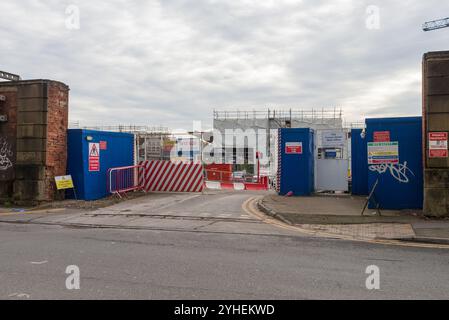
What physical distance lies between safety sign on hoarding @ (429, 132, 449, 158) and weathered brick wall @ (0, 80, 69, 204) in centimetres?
1179

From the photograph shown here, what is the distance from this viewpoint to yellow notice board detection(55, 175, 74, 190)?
15.1 m

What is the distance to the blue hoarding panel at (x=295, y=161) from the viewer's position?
15.9 m

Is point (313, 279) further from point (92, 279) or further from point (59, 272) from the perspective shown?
point (59, 272)

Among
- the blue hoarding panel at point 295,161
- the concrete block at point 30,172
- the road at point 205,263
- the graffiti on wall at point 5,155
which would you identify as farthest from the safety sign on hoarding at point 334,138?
the graffiti on wall at point 5,155

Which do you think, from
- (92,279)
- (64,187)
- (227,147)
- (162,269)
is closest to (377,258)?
(162,269)

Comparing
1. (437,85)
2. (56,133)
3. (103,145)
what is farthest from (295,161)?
(56,133)

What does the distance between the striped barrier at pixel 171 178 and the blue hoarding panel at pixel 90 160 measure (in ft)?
5.89

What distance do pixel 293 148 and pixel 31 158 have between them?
356 inches

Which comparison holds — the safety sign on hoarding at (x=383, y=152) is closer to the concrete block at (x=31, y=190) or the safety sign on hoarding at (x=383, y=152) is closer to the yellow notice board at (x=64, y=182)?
the yellow notice board at (x=64, y=182)

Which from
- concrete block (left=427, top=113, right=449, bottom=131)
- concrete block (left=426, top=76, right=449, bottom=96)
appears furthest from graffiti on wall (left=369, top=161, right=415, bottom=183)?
concrete block (left=426, top=76, right=449, bottom=96)

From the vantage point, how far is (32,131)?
15.1 m

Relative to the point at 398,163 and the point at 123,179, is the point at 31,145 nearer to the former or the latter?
the point at 123,179

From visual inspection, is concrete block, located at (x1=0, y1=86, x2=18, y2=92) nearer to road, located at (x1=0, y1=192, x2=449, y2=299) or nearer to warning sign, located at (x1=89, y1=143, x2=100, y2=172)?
warning sign, located at (x1=89, y1=143, x2=100, y2=172)
